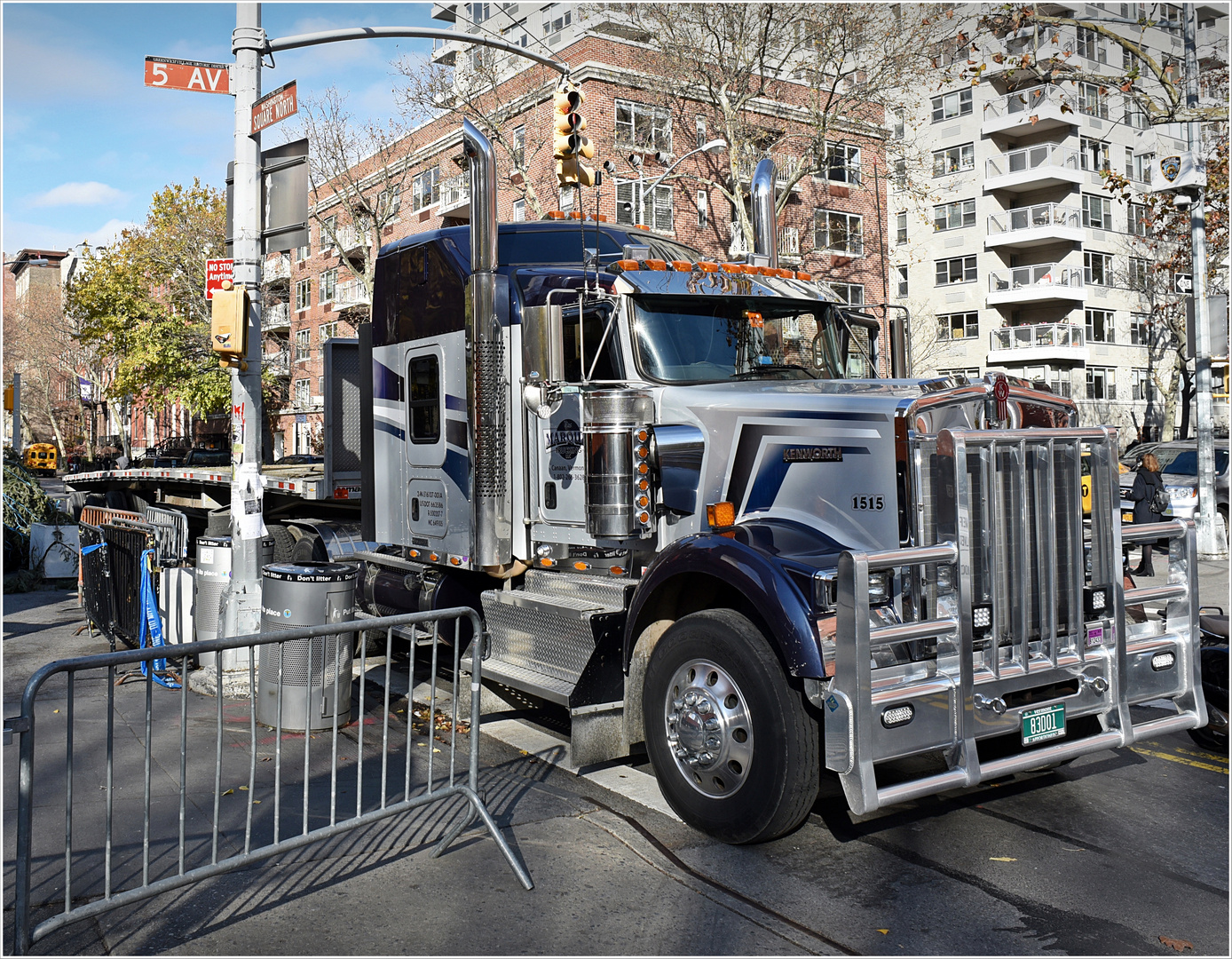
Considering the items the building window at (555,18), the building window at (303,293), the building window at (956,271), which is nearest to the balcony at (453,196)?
the building window at (555,18)

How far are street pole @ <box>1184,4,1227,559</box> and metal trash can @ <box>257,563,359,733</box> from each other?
14.3 metres

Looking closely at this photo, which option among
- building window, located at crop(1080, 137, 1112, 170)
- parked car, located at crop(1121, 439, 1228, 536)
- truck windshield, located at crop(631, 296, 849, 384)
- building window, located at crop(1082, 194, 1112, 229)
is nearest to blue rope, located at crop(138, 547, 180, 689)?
truck windshield, located at crop(631, 296, 849, 384)

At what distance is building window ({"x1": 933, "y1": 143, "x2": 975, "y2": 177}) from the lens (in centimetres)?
4969

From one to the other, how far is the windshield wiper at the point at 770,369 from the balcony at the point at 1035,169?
45.1 m

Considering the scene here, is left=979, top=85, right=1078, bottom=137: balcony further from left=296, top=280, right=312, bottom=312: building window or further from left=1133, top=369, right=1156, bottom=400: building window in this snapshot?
left=296, top=280, right=312, bottom=312: building window

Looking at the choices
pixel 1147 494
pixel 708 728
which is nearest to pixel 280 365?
pixel 1147 494

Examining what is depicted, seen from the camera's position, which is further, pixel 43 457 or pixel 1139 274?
pixel 43 457

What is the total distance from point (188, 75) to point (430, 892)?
6917mm

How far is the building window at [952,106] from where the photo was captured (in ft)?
162

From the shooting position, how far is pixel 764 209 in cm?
840

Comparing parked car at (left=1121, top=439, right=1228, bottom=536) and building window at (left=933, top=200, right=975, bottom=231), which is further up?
building window at (left=933, top=200, right=975, bottom=231)

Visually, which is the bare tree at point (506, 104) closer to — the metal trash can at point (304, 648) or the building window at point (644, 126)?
the building window at point (644, 126)

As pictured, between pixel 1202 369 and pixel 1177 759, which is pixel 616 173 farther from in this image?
pixel 1177 759

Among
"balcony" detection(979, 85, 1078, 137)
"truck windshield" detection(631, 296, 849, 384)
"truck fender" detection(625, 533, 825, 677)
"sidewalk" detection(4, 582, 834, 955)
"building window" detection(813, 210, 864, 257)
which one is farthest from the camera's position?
"balcony" detection(979, 85, 1078, 137)
